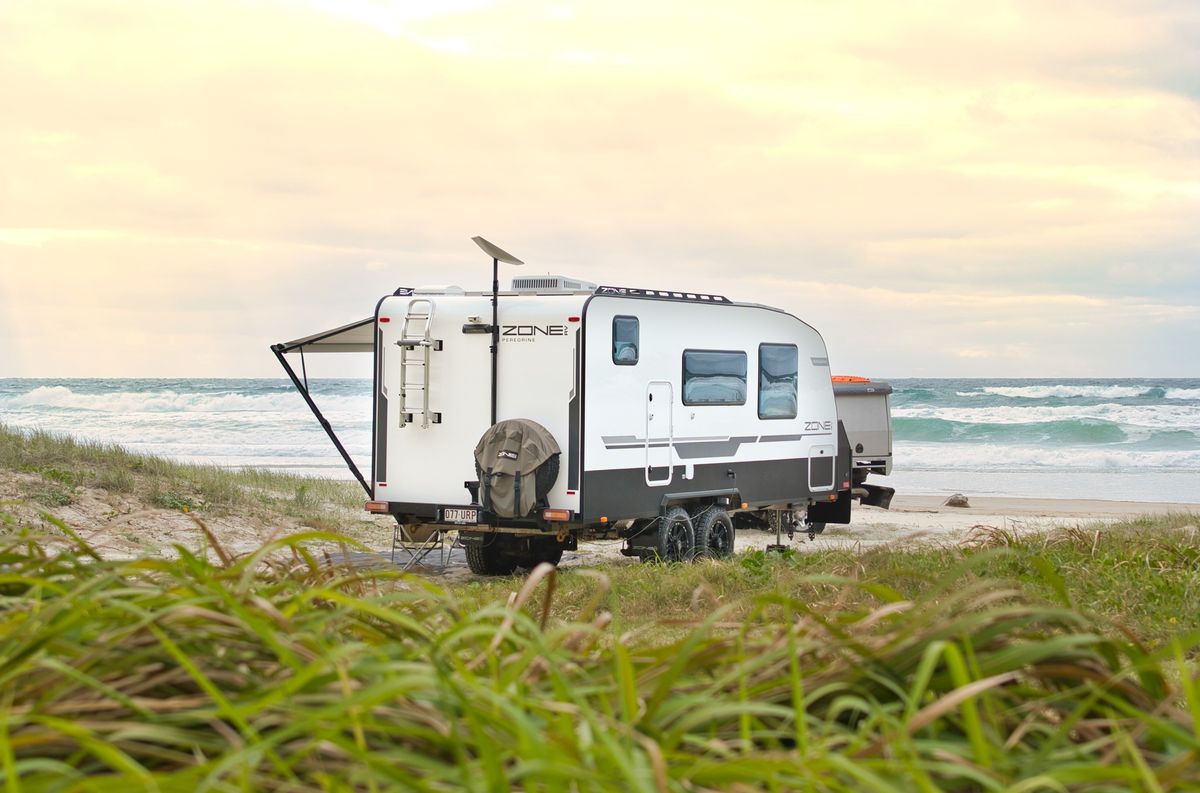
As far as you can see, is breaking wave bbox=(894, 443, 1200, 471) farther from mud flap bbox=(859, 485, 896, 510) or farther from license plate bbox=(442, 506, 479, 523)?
license plate bbox=(442, 506, 479, 523)

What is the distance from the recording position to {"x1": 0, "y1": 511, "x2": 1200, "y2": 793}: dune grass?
1.57 m

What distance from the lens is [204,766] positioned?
4.91 ft

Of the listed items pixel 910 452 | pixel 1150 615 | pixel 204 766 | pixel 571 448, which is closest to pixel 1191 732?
pixel 204 766

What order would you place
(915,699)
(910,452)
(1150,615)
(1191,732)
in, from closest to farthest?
(915,699)
(1191,732)
(1150,615)
(910,452)

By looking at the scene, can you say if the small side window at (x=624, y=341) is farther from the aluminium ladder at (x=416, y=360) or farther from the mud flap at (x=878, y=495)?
the mud flap at (x=878, y=495)

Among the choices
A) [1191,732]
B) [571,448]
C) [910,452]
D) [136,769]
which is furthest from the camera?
[910,452]

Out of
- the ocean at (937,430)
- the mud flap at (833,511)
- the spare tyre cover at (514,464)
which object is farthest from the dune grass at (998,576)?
the ocean at (937,430)

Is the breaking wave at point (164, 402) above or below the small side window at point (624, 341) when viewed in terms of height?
below

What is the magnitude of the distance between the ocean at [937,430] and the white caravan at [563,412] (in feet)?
48.8

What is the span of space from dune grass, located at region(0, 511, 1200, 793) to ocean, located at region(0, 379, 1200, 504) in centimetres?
2505

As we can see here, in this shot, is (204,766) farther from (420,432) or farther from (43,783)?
(420,432)

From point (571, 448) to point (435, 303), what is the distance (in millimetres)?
1970

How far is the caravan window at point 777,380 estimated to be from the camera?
1323cm

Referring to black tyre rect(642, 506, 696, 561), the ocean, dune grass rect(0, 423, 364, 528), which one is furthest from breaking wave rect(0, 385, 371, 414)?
black tyre rect(642, 506, 696, 561)
